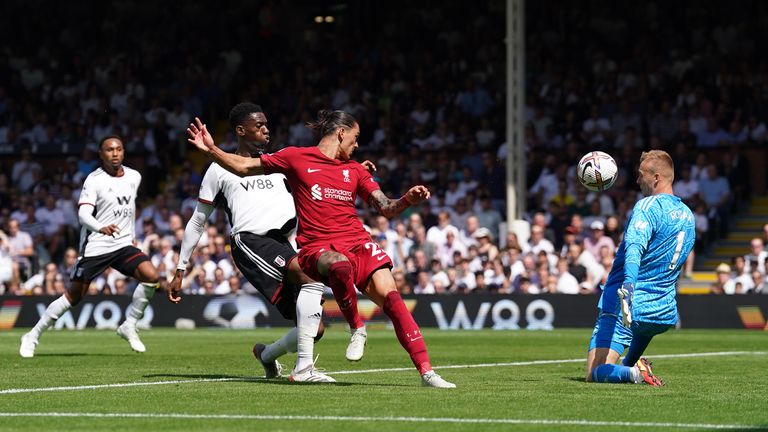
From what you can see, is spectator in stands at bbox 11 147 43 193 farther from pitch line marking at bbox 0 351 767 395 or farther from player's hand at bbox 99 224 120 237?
pitch line marking at bbox 0 351 767 395

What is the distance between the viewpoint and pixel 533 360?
48.6ft

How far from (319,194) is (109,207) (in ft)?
18.4

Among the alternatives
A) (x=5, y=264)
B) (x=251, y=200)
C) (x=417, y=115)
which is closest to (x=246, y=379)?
(x=251, y=200)

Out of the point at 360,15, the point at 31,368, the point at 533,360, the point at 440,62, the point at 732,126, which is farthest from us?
the point at 360,15

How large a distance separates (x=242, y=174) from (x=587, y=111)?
19862 millimetres

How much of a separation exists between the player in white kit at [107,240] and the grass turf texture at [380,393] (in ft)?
2.17

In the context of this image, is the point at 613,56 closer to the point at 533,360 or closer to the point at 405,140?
the point at 405,140

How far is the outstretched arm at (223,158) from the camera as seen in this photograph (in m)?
10.3

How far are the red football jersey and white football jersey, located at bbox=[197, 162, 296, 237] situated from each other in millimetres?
1287

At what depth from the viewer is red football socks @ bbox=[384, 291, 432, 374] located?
10.3 metres

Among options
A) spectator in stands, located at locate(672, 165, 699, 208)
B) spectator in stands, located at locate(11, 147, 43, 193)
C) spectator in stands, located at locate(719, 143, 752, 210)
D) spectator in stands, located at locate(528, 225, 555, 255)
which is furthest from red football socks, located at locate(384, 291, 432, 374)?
spectator in stands, located at locate(11, 147, 43, 193)

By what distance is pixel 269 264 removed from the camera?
1180 cm

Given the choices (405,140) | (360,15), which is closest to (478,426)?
(405,140)

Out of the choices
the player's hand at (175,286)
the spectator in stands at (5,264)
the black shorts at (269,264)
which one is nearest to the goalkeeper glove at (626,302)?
the black shorts at (269,264)
